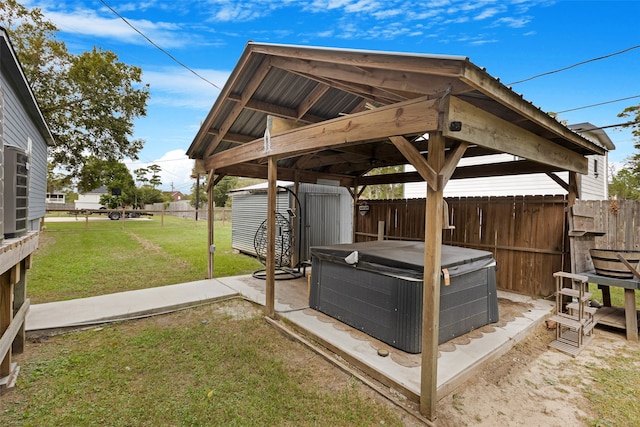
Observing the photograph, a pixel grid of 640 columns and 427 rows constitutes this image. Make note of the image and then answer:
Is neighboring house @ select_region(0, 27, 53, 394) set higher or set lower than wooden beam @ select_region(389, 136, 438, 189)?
lower

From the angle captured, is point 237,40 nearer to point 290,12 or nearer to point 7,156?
point 290,12

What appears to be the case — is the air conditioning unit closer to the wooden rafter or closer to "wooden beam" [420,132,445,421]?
the wooden rafter

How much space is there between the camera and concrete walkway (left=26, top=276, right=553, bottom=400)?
264 centimetres

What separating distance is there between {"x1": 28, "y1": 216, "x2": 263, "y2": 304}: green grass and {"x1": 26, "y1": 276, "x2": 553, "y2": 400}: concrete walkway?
86 centimetres

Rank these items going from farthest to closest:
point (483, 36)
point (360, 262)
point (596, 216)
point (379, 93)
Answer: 1. point (483, 36)
2. point (596, 216)
3. point (360, 262)
4. point (379, 93)

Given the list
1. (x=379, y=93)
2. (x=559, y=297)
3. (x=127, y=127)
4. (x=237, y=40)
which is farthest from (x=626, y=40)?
(x=127, y=127)

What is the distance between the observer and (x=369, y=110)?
2713 millimetres

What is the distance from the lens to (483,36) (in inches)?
440

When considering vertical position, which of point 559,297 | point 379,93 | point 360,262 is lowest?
point 559,297

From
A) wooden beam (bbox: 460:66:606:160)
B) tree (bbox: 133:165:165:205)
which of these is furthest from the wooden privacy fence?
tree (bbox: 133:165:165:205)

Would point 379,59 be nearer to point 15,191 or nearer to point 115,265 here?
point 15,191

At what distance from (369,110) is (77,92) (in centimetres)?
1510

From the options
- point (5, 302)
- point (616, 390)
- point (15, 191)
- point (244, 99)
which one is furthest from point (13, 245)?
point (616, 390)

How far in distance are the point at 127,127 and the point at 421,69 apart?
16.1m
